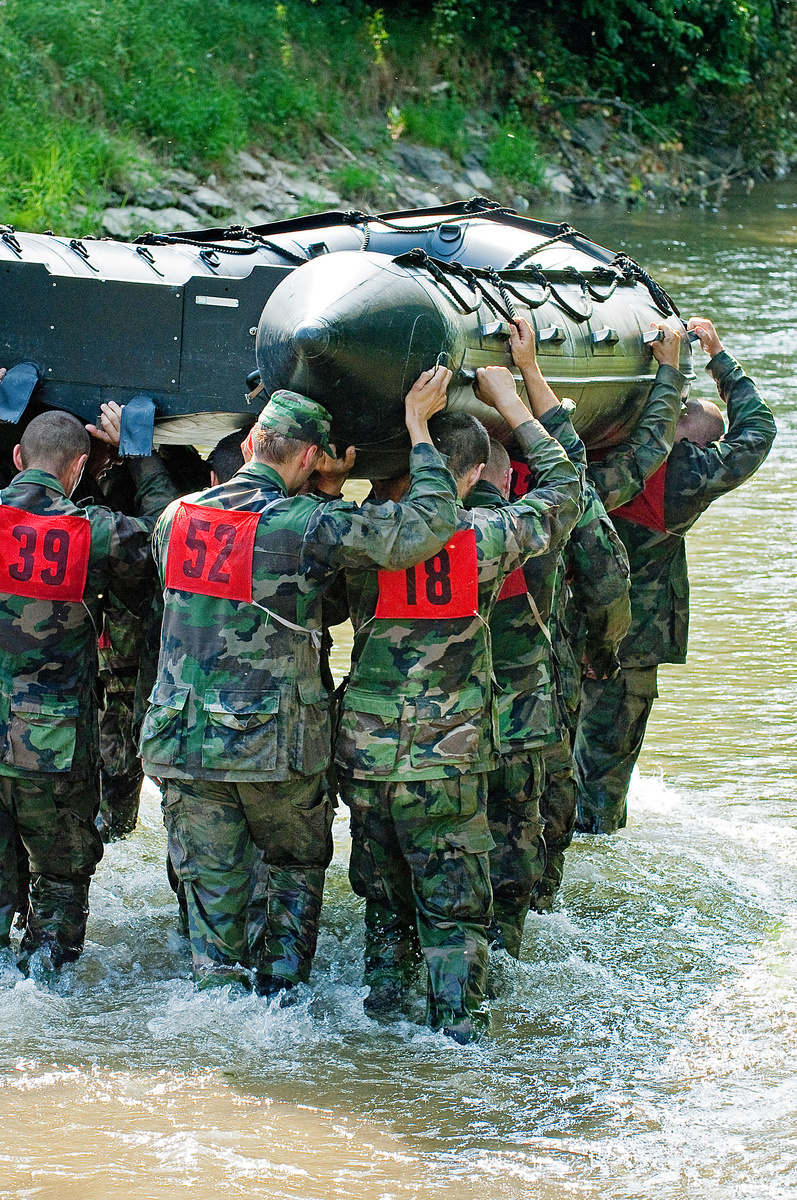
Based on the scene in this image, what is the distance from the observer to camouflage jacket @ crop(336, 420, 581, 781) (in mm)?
4168

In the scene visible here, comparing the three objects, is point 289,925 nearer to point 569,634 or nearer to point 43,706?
point 43,706

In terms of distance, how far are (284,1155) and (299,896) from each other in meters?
0.89

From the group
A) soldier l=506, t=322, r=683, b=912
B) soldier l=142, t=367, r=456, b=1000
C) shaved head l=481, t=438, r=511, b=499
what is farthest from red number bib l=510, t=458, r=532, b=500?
soldier l=142, t=367, r=456, b=1000

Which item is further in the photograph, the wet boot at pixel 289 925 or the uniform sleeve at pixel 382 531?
the wet boot at pixel 289 925

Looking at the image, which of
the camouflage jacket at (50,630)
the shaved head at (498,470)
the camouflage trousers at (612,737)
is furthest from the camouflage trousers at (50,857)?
the camouflage trousers at (612,737)

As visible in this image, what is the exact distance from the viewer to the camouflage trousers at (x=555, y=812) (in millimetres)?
4891

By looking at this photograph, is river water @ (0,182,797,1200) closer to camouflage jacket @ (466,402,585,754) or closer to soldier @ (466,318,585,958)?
soldier @ (466,318,585,958)

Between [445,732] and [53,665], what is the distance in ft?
3.91

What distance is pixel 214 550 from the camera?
4070 millimetres

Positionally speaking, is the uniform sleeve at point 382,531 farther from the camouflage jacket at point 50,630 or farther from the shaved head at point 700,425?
the shaved head at point 700,425

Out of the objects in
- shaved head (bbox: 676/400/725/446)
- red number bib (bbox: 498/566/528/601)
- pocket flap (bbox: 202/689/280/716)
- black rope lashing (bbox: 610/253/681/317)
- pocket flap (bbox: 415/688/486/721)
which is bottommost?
pocket flap (bbox: 202/689/280/716)

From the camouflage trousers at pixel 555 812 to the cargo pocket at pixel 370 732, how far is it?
0.77 metres

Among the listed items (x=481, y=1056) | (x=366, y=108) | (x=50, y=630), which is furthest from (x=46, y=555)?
(x=366, y=108)

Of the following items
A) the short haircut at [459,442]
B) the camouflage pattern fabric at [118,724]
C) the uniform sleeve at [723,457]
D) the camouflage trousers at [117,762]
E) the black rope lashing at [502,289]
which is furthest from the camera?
the uniform sleeve at [723,457]
